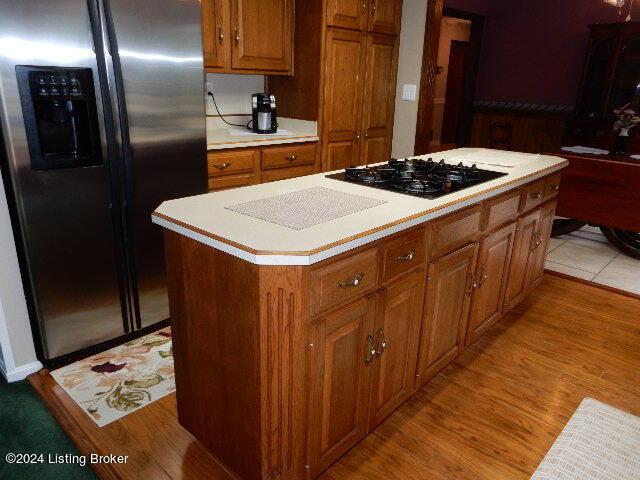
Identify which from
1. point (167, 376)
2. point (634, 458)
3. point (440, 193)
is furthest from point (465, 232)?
point (167, 376)

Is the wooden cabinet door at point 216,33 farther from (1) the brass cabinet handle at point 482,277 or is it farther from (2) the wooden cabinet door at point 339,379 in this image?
(2) the wooden cabinet door at point 339,379

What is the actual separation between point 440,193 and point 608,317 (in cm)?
175

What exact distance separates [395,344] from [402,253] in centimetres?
36

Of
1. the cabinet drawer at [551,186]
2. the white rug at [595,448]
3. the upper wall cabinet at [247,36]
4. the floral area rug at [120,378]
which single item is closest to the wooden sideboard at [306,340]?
the floral area rug at [120,378]

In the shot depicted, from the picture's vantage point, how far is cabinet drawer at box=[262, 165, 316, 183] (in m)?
3.37

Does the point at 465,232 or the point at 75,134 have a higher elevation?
the point at 75,134

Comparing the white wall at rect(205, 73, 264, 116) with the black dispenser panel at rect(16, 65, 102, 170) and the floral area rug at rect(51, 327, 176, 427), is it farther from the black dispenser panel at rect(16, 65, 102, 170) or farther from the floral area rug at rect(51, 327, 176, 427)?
the floral area rug at rect(51, 327, 176, 427)

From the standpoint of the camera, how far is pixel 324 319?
1363 millimetres

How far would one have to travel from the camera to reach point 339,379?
149cm

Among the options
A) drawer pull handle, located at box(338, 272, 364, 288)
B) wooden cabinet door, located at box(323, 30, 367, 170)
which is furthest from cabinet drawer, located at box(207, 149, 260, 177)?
drawer pull handle, located at box(338, 272, 364, 288)

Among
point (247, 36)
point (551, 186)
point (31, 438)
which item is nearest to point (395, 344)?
point (31, 438)

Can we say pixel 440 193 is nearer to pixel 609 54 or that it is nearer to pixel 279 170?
pixel 279 170

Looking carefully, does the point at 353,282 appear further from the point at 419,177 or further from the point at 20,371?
the point at 20,371

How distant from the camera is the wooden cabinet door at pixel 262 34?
325 centimetres
